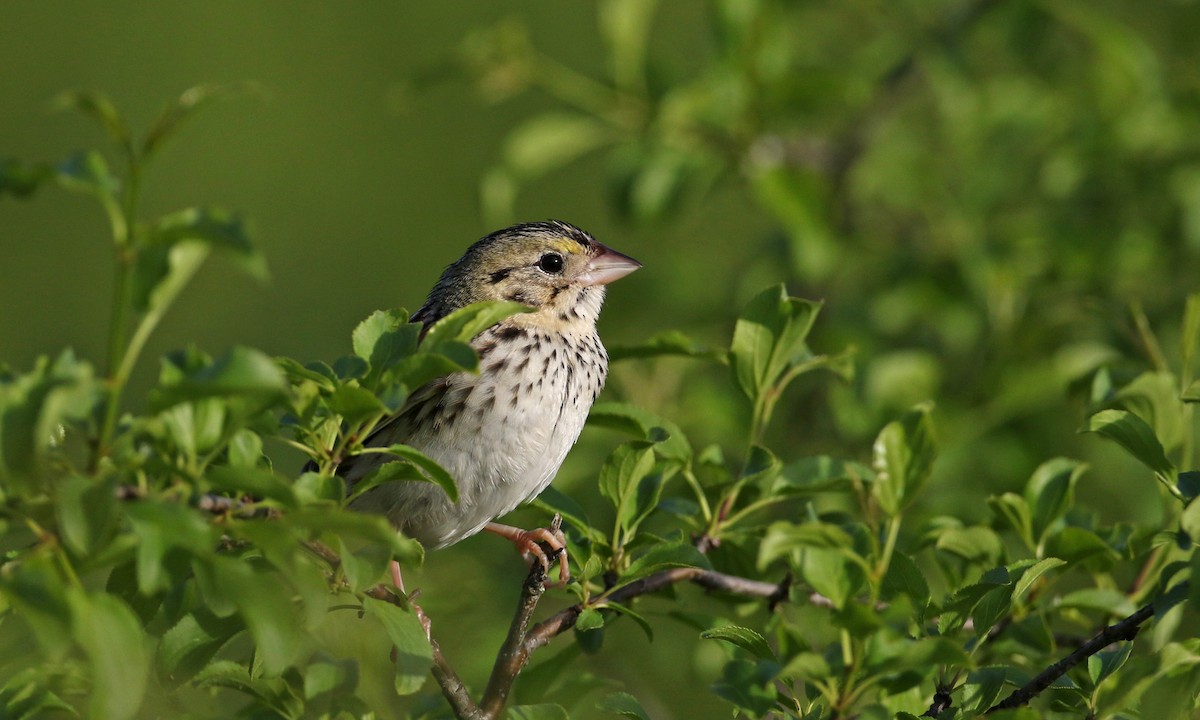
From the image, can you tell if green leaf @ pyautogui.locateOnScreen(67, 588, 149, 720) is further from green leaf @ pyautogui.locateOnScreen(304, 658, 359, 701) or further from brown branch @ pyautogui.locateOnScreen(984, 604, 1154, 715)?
brown branch @ pyautogui.locateOnScreen(984, 604, 1154, 715)

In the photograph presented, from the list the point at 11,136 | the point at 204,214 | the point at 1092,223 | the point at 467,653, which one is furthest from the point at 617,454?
the point at 11,136

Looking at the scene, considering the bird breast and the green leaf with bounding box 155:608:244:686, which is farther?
the bird breast

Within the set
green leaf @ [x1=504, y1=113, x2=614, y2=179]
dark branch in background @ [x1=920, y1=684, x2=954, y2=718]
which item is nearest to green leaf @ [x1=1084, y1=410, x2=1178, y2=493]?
dark branch in background @ [x1=920, y1=684, x2=954, y2=718]

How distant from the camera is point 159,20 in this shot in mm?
8688

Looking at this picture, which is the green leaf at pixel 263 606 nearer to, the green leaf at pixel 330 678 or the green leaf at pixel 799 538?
the green leaf at pixel 799 538

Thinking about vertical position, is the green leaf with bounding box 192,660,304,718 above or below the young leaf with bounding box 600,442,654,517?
below

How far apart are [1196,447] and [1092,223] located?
2.27ft

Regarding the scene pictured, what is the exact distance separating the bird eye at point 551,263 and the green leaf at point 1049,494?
1392 millimetres

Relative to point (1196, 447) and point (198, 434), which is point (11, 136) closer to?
point (1196, 447)

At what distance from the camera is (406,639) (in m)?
1.72

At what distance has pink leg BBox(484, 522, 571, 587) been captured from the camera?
7.16 ft

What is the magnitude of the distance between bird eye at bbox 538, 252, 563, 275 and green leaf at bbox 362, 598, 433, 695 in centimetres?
164

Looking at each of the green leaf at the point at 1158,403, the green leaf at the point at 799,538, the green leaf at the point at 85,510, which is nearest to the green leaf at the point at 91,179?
the green leaf at the point at 85,510

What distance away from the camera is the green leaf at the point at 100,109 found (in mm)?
1264
